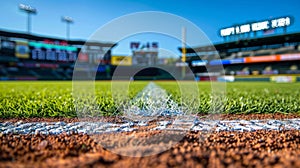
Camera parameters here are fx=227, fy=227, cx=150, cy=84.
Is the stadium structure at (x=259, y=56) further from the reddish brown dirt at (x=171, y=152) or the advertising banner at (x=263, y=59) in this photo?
the reddish brown dirt at (x=171, y=152)

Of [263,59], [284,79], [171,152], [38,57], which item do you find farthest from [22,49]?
[171,152]

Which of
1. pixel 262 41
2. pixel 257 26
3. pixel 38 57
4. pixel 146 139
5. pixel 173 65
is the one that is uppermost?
pixel 257 26

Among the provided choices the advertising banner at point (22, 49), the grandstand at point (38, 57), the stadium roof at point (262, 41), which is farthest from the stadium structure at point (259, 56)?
the advertising banner at point (22, 49)

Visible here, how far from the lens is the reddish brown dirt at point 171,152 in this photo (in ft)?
4.82

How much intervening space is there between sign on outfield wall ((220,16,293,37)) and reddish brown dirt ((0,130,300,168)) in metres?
43.3

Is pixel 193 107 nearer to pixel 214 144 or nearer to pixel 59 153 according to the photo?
pixel 214 144

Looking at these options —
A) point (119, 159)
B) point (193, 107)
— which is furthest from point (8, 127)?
point (193, 107)

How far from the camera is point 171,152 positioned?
170 centimetres

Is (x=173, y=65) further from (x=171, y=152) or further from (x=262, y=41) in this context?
(x=171, y=152)

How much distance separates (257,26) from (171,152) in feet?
150

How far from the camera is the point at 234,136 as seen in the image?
2.48 meters

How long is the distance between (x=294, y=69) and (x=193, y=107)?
4273 centimetres

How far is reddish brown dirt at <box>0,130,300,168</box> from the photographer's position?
147 cm

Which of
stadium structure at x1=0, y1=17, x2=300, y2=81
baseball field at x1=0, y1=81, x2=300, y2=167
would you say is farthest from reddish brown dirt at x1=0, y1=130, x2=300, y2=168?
stadium structure at x1=0, y1=17, x2=300, y2=81
